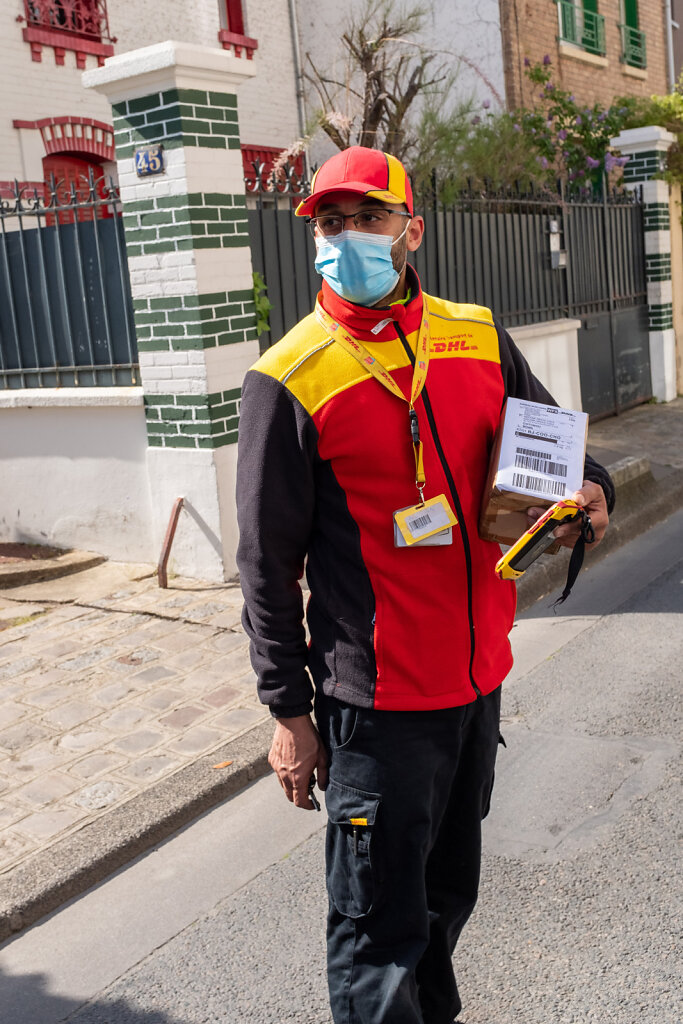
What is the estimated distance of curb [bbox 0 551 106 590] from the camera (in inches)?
275

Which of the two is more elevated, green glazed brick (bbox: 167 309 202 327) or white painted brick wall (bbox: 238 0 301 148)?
white painted brick wall (bbox: 238 0 301 148)

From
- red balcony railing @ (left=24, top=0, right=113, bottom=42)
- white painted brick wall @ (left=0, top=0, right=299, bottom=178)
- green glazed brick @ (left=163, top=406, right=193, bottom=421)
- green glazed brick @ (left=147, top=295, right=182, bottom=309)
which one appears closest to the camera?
green glazed brick @ (left=147, top=295, right=182, bottom=309)

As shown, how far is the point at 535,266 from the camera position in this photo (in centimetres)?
1082

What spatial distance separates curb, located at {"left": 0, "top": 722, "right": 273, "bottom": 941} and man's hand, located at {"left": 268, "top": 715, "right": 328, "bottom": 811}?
1539mm

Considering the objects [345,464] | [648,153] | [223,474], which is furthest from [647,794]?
[648,153]

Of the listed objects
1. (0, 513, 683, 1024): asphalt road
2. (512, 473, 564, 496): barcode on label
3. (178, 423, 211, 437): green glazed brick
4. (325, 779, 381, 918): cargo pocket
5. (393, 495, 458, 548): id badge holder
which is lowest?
(0, 513, 683, 1024): asphalt road

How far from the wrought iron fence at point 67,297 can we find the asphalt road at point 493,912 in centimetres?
391

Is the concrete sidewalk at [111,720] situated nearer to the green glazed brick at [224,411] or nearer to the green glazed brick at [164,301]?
the green glazed brick at [224,411]

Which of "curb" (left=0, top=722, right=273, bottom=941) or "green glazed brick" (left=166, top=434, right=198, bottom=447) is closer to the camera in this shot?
"curb" (left=0, top=722, right=273, bottom=941)

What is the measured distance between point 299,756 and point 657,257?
12183mm

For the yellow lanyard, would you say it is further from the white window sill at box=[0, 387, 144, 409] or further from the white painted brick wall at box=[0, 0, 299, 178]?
the white painted brick wall at box=[0, 0, 299, 178]

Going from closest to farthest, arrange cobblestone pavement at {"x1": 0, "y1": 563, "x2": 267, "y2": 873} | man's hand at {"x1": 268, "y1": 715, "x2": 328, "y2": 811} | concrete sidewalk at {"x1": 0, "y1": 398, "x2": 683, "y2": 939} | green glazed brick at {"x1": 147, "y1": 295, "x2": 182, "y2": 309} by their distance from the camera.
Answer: man's hand at {"x1": 268, "y1": 715, "x2": 328, "y2": 811}, concrete sidewalk at {"x1": 0, "y1": 398, "x2": 683, "y2": 939}, cobblestone pavement at {"x1": 0, "y1": 563, "x2": 267, "y2": 873}, green glazed brick at {"x1": 147, "y1": 295, "x2": 182, "y2": 309}

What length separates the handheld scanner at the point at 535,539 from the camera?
212 cm

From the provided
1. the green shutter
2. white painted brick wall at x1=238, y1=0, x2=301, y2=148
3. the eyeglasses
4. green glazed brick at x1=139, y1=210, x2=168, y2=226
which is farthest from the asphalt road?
the green shutter
